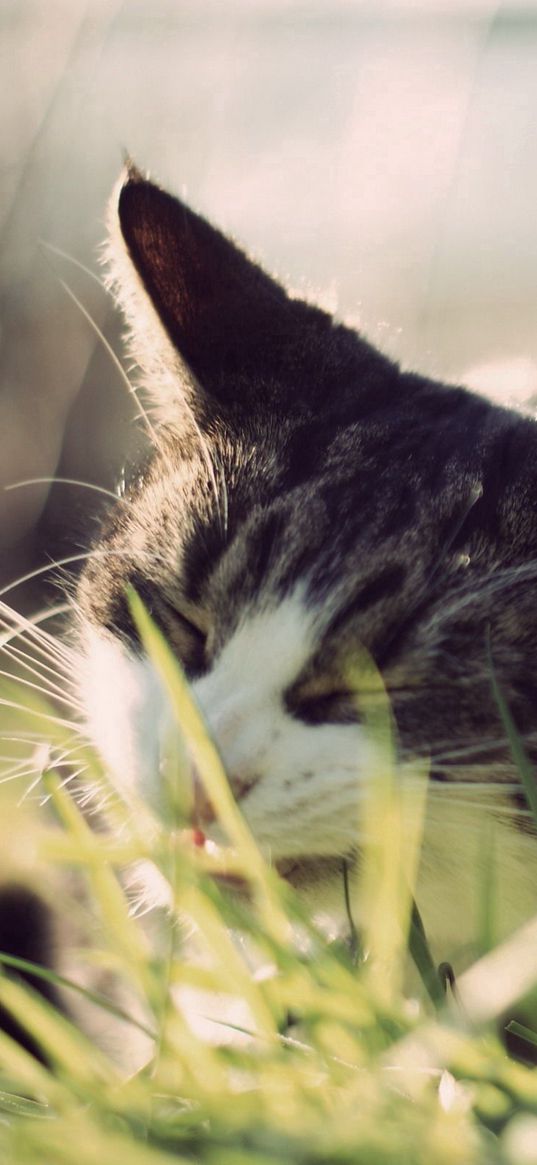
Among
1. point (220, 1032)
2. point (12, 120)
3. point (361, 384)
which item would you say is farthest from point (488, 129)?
point (220, 1032)

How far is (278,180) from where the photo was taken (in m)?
1.06

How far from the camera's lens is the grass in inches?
6.0

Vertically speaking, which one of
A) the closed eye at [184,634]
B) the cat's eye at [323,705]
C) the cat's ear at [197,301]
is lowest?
the cat's eye at [323,705]

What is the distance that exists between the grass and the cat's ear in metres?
0.52

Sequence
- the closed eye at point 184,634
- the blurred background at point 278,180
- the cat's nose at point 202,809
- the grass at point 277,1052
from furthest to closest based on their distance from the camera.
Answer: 1. the blurred background at point 278,180
2. the closed eye at point 184,634
3. the cat's nose at point 202,809
4. the grass at point 277,1052

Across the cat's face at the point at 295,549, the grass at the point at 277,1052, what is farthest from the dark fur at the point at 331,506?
the grass at the point at 277,1052

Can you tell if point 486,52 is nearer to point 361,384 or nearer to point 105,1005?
point 361,384

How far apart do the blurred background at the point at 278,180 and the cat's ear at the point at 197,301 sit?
125 millimetres

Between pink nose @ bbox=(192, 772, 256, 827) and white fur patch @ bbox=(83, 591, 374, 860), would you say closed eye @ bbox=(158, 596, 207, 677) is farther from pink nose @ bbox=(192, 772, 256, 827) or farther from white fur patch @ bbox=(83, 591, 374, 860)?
pink nose @ bbox=(192, 772, 256, 827)

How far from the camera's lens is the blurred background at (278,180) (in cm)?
96

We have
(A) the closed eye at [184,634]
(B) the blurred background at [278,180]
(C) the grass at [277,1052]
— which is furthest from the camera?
(B) the blurred background at [278,180]

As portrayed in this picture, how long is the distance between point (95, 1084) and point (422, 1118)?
0.06 metres

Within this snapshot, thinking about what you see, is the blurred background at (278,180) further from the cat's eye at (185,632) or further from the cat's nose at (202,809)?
the cat's nose at (202,809)

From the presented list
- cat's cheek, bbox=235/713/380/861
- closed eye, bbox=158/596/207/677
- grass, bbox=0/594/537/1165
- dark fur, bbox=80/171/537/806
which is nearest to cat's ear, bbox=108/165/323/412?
dark fur, bbox=80/171/537/806
